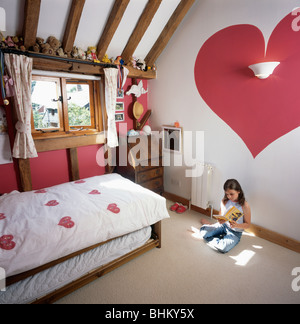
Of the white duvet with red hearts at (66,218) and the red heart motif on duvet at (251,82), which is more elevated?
the red heart motif on duvet at (251,82)

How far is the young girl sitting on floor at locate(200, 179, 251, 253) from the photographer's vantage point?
2.39 meters

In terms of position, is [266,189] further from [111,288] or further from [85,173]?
[85,173]

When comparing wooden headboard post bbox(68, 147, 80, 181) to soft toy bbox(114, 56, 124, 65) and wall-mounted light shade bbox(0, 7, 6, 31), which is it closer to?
soft toy bbox(114, 56, 124, 65)

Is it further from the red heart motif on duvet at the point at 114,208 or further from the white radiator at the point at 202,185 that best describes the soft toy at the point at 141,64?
the red heart motif on duvet at the point at 114,208

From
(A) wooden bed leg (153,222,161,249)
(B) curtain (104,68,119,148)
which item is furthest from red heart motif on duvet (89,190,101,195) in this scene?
(B) curtain (104,68,119,148)

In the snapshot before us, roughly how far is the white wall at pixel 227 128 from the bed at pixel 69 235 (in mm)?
1147

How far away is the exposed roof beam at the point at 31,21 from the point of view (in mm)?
2123

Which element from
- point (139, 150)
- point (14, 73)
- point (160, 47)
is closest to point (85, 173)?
point (139, 150)

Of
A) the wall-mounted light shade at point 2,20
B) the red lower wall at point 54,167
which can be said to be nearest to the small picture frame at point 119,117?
the red lower wall at point 54,167

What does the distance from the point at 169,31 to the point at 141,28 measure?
1.41 feet

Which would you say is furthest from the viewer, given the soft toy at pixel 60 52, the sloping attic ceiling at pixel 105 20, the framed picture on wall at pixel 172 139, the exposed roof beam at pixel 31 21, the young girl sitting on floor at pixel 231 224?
the framed picture on wall at pixel 172 139

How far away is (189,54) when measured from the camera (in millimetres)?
3096

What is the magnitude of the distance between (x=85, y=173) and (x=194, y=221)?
5.66ft
